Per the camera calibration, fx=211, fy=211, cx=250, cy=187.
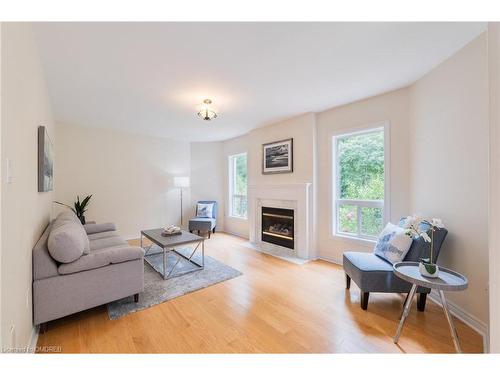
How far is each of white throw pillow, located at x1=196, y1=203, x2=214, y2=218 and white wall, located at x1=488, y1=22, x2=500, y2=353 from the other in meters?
4.90

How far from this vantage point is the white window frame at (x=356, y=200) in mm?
2770

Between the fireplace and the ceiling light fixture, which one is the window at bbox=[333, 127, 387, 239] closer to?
the fireplace

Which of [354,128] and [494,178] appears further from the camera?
[354,128]

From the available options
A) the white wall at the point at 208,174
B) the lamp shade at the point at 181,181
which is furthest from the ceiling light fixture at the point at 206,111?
the white wall at the point at 208,174

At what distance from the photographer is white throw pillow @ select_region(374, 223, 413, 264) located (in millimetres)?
2061

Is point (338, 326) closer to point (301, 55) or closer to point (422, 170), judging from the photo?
point (422, 170)

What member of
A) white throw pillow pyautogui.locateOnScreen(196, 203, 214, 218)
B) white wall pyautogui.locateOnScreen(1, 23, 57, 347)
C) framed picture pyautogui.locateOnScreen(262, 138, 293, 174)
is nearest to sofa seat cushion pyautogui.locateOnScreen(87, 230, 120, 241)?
white wall pyautogui.locateOnScreen(1, 23, 57, 347)

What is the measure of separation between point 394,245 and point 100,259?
9.21 ft

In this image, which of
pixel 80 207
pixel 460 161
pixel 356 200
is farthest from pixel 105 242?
pixel 460 161

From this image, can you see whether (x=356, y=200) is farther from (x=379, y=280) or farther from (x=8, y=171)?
(x=8, y=171)

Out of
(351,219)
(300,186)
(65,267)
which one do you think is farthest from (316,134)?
(65,267)

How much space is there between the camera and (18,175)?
1.25 meters

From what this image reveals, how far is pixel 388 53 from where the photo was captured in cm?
190

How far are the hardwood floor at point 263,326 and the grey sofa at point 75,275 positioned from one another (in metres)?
0.20
